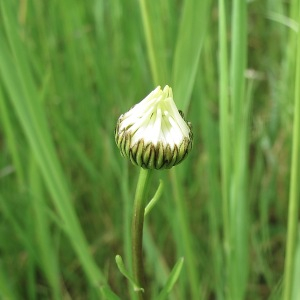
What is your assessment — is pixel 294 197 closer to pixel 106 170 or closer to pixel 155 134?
pixel 155 134

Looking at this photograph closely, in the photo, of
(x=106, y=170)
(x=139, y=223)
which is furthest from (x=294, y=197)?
(x=106, y=170)

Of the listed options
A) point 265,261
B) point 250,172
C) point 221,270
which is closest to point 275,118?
point 250,172

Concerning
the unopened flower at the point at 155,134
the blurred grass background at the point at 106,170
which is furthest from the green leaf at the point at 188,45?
the unopened flower at the point at 155,134

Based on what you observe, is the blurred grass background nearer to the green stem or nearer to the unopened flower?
the green stem

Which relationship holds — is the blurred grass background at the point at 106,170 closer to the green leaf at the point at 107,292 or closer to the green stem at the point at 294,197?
the green stem at the point at 294,197

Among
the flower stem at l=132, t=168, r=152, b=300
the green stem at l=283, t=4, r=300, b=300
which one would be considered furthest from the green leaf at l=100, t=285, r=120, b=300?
the green stem at l=283, t=4, r=300, b=300

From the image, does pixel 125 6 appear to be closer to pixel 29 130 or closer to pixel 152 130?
pixel 29 130
